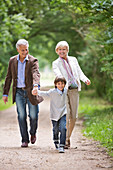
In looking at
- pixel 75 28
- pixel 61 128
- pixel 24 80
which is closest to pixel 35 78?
pixel 24 80

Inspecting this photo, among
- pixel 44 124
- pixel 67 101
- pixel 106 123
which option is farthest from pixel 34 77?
pixel 44 124

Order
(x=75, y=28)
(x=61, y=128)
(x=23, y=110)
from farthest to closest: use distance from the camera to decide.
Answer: (x=75, y=28) < (x=23, y=110) < (x=61, y=128)

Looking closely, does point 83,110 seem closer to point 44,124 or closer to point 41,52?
point 44,124

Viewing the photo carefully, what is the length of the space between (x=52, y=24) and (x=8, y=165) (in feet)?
66.7

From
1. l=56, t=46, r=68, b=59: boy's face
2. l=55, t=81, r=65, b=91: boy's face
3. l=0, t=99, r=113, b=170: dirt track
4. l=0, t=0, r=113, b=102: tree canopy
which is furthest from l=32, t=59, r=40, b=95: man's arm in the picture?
l=0, t=0, r=113, b=102: tree canopy

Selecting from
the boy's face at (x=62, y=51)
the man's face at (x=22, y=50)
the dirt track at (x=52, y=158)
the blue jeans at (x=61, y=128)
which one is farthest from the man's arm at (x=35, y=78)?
the dirt track at (x=52, y=158)

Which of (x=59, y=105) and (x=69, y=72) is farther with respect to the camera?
(x=69, y=72)

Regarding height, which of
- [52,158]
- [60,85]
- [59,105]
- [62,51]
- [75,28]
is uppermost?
[75,28]

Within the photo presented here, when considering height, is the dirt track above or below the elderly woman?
below

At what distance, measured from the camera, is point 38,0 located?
16.2 metres

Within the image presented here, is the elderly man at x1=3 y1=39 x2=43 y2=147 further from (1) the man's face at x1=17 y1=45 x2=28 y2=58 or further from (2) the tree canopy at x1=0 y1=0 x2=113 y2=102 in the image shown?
(2) the tree canopy at x1=0 y1=0 x2=113 y2=102

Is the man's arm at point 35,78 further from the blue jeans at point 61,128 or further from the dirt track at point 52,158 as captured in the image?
the dirt track at point 52,158

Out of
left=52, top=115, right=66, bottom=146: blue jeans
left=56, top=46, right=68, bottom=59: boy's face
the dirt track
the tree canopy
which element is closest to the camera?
the dirt track

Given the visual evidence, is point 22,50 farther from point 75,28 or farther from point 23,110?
point 75,28
